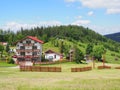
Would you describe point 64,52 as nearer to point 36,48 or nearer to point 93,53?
point 93,53

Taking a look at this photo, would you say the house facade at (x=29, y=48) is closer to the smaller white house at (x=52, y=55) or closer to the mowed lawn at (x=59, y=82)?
the smaller white house at (x=52, y=55)

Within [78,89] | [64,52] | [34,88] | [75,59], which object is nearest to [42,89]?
[34,88]

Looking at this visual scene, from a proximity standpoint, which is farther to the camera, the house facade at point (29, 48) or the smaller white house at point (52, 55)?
the smaller white house at point (52, 55)

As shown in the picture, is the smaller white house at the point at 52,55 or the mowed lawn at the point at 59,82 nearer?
the mowed lawn at the point at 59,82

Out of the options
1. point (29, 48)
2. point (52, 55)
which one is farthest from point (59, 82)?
point (52, 55)

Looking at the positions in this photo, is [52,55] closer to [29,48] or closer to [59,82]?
[29,48]

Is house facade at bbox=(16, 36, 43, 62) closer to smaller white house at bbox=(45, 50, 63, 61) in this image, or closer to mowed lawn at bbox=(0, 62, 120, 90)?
smaller white house at bbox=(45, 50, 63, 61)

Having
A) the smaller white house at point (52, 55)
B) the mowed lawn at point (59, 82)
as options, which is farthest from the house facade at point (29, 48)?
the mowed lawn at point (59, 82)

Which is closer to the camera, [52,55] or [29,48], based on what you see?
[29,48]

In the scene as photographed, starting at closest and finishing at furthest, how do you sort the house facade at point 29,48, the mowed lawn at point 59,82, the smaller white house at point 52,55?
the mowed lawn at point 59,82 < the house facade at point 29,48 < the smaller white house at point 52,55

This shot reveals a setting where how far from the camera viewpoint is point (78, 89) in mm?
34562

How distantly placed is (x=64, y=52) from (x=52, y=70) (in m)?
92.4

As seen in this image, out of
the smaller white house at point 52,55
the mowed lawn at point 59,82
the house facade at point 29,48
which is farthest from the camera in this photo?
the smaller white house at point 52,55

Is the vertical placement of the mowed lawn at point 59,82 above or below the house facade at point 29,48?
below
